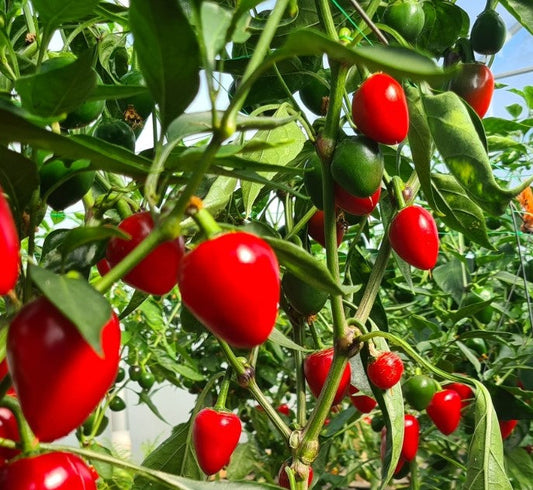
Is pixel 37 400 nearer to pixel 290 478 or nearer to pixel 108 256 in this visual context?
pixel 108 256

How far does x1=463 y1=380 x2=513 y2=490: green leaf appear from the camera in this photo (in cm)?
62

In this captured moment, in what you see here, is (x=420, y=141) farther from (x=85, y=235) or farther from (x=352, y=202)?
(x=85, y=235)

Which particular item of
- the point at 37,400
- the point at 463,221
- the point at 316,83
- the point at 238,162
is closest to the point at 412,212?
the point at 463,221

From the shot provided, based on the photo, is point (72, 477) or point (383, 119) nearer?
point (72, 477)

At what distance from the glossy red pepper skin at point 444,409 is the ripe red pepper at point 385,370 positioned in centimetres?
41

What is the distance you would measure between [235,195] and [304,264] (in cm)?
48

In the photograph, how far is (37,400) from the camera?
272 millimetres

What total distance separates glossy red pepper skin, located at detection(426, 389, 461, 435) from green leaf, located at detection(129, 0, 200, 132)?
77 cm

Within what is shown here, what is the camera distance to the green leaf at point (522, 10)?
628 millimetres

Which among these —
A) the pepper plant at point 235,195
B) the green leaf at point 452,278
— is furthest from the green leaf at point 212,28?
the green leaf at point 452,278

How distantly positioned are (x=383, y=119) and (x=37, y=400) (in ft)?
1.15

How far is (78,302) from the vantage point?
246 mm

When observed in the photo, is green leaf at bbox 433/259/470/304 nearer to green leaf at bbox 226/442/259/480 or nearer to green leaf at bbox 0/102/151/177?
green leaf at bbox 226/442/259/480

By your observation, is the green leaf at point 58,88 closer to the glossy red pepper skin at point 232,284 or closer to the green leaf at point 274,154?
the glossy red pepper skin at point 232,284
